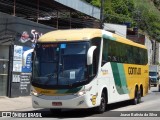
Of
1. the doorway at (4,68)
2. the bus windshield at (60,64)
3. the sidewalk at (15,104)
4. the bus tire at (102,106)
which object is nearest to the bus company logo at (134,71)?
the bus tire at (102,106)

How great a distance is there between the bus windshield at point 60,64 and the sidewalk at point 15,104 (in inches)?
174

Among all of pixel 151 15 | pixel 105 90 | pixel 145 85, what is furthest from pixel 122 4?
pixel 105 90

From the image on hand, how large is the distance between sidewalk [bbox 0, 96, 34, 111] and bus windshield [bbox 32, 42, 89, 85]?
4416 millimetres

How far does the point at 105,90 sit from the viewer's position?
1864 cm

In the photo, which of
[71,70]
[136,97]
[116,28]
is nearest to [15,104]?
[136,97]

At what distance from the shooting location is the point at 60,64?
54.5 ft

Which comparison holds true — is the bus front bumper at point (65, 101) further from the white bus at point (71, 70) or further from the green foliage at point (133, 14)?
the green foliage at point (133, 14)

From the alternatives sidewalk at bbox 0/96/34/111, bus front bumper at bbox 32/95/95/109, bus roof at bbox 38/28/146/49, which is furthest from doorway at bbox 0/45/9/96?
bus front bumper at bbox 32/95/95/109

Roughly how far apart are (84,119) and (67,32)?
3.85 m

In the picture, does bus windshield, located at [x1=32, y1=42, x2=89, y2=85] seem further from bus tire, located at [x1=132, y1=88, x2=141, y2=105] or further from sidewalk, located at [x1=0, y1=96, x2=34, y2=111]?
bus tire, located at [x1=132, y1=88, x2=141, y2=105]

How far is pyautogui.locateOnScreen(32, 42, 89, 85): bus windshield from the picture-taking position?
16.4 metres

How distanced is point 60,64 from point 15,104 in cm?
726

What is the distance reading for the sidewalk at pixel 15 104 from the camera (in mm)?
20975

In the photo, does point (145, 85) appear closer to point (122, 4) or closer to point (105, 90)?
point (105, 90)
